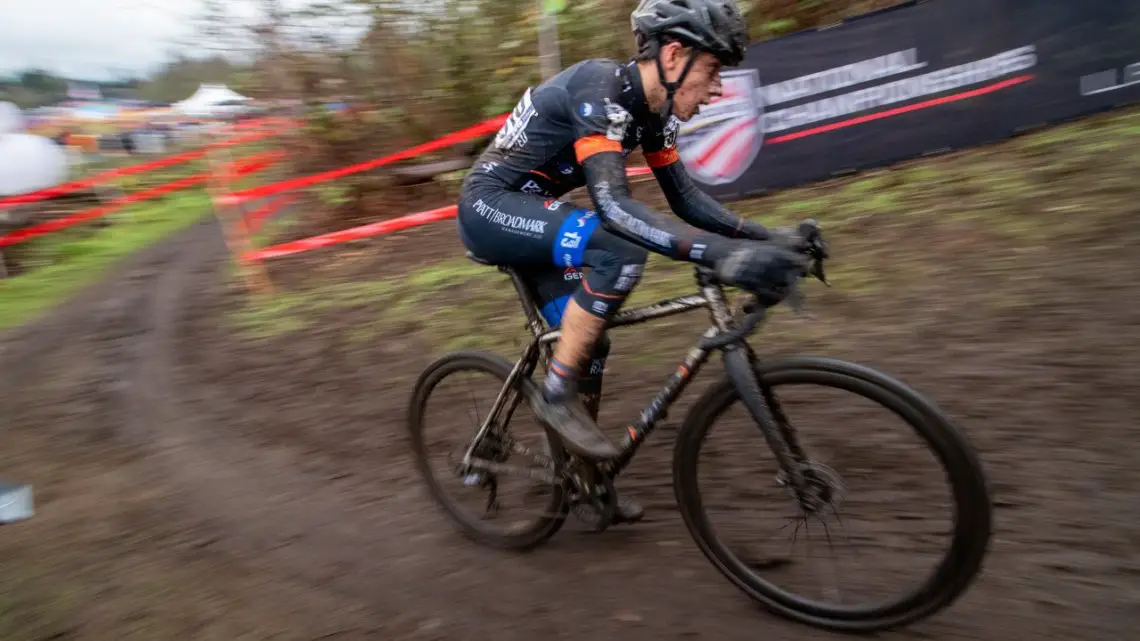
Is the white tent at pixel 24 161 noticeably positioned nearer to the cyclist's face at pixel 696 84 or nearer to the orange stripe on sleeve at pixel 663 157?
the orange stripe on sleeve at pixel 663 157

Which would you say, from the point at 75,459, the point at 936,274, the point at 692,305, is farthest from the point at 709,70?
the point at 75,459

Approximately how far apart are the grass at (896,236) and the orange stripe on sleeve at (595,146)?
248cm

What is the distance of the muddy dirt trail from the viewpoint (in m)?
2.58

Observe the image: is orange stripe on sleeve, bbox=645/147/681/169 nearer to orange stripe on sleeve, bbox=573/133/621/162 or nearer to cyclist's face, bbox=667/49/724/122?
cyclist's face, bbox=667/49/724/122

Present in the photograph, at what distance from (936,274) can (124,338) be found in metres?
7.25

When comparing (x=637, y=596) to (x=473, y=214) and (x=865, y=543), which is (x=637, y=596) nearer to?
(x=865, y=543)

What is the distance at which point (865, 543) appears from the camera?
2588 mm

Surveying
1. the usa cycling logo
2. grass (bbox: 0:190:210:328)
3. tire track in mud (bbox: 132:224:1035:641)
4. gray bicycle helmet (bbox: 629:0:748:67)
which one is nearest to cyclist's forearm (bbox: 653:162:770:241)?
gray bicycle helmet (bbox: 629:0:748:67)

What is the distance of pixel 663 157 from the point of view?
2.85 metres

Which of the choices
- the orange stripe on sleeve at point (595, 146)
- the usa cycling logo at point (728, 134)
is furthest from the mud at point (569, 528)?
the usa cycling logo at point (728, 134)

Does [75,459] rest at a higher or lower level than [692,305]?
lower

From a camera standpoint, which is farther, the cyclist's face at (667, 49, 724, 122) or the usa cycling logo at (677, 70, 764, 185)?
the usa cycling logo at (677, 70, 764, 185)

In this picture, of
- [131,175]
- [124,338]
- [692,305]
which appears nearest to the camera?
[692,305]

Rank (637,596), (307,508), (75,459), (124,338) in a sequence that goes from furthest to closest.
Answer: (124,338) < (75,459) < (307,508) < (637,596)
